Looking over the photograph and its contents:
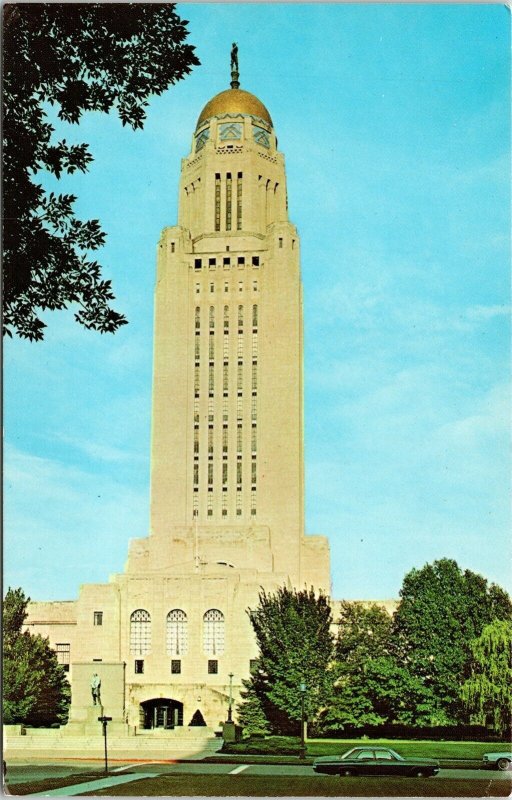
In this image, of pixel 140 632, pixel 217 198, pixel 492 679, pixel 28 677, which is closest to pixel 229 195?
pixel 217 198

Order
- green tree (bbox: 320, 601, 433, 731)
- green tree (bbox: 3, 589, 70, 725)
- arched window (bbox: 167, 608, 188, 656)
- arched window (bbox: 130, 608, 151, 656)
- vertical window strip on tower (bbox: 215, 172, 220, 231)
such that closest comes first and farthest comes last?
1. green tree (bbox: 3, 589, 70, 725)
2. green tree (bbox: 320, 601, 433, 731)
3. arched window (bbox: 167, 608, 188, 656)
4. arched window (bbox: 130, 608, 151, 656)
5. vertical window strip on tower (bbox: 215, 172, 220, 231)

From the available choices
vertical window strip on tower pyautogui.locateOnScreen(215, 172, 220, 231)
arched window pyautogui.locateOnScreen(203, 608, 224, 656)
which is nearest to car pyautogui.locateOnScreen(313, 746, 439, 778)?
arched window pyautogui.locateOnScreen(203, 608, 224, 656)

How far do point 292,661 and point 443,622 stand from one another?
813 centimetres

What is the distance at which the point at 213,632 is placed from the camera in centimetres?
6831

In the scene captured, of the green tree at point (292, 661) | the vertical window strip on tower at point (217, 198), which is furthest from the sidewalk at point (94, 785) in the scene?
the vertical window strip on tower at point (217, 198)

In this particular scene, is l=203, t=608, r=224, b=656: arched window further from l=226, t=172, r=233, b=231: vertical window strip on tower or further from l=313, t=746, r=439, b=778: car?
l=313, t=746, r=439, b=778: car

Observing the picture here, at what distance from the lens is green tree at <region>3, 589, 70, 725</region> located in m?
46.4

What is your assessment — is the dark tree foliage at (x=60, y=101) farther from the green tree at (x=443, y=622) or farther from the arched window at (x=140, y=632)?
the arched window at (x=140, y=632)

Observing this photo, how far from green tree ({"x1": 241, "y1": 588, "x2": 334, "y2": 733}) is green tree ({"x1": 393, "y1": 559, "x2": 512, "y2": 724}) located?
410cm

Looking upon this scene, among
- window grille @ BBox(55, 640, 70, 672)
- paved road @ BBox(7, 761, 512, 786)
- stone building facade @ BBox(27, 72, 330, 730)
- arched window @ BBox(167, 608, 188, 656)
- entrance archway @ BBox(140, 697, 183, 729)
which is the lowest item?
entrance archway @ BBox(140, 697, 183, 729)

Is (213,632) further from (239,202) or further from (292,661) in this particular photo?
(239,202)

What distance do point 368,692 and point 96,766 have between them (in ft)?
65.7

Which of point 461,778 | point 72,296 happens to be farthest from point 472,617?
point 72,296

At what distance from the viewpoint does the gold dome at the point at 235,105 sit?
83844mm
